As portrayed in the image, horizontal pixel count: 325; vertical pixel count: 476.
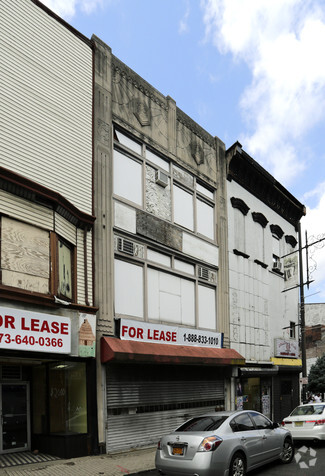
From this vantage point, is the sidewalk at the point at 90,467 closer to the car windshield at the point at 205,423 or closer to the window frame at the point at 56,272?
the car windshield at the point at 205,423

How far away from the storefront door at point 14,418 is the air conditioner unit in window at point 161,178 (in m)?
8.22

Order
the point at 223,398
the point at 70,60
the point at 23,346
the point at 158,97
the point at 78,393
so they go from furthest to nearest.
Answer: the point at 223,398 < the point at 158,97 < the point at 70,60 < the point at 78,393 < the point at 23,346

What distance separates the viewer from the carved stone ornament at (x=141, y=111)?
1784 centimetres

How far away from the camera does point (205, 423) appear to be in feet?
36.5

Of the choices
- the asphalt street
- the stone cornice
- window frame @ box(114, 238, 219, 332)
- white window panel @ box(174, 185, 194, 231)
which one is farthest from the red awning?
the stone cornice

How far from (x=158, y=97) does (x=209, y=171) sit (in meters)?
4.30

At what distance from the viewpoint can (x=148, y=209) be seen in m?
18.0

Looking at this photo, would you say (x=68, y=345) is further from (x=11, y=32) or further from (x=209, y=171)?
(x=209, y=171)

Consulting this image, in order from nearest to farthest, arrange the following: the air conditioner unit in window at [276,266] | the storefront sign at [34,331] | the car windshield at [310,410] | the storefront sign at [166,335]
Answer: the storefront sign at [34,331] → the car windshield at [310,410] → the storefront sign at [166,335] → the air conditioner unit in window at [276,266]

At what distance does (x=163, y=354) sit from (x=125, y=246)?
361 centimetres

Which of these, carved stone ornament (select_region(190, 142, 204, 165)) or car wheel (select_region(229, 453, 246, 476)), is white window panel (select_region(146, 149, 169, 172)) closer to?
carved stone ornament (select_region(190, 142, 204, 165))

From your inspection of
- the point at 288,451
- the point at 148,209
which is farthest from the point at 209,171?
the point at 288,451

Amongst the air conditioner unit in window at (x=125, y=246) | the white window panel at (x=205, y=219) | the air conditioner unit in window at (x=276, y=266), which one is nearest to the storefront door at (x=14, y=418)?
the air conditioner unit in window at (x=125, y=246)

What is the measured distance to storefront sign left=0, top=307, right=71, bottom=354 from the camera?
11.5 m
